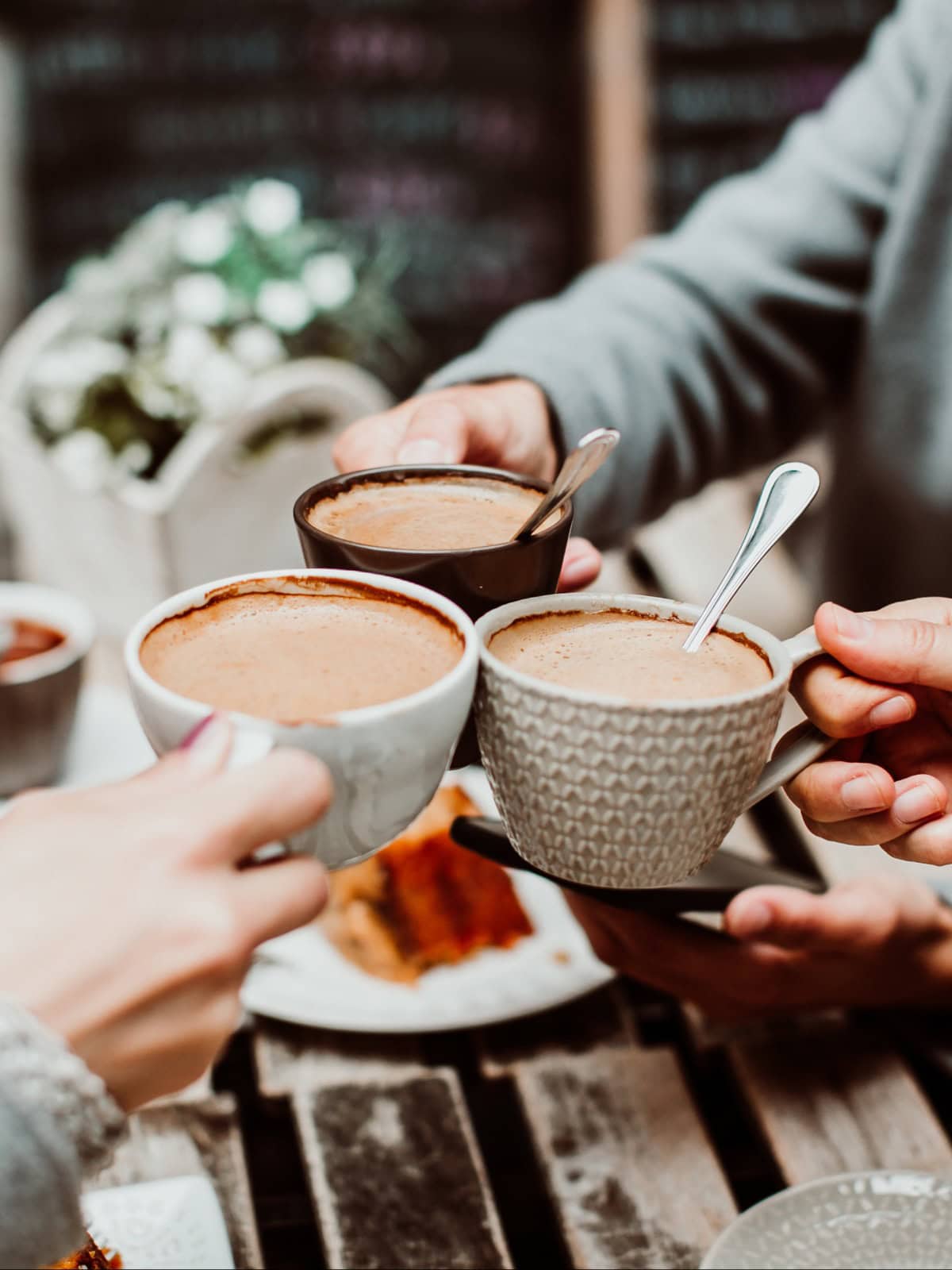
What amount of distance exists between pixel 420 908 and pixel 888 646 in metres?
0.54

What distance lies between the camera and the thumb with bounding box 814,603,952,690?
0.60 meters

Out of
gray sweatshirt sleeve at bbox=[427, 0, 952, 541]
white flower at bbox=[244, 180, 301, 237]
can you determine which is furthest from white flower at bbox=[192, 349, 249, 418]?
gray sweatshirt sleeve at bbox=[427, 0, 952, 541]

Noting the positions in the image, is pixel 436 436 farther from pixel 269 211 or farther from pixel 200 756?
pixel 269 211

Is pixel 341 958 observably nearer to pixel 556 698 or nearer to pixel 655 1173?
pixel 655 1173

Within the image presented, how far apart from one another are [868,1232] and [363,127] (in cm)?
219

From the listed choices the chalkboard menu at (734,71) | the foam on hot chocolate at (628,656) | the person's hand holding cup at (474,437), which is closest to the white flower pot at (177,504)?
the person's hand holding cup at (474,437)

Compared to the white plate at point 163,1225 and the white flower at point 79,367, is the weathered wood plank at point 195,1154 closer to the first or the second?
the white plate at point 163,1225

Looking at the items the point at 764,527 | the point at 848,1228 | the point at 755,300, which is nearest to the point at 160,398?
the point at 755,300

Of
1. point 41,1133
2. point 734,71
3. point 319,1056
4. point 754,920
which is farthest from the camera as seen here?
point 734,71

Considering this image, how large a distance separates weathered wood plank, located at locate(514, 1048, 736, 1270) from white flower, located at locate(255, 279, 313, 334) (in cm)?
109

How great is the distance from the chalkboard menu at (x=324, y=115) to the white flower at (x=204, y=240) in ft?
2.52

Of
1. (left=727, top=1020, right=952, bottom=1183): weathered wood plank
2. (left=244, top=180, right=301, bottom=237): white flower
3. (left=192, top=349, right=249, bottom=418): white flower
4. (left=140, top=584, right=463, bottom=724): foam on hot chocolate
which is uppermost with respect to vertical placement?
(left=244, top=180, right=301, bottom=237): white flower

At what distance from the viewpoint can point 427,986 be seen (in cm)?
98

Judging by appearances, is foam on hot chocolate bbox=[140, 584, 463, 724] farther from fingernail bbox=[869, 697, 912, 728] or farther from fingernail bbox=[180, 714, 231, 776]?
fingernail bbox=[869, 697, 912, 728]
